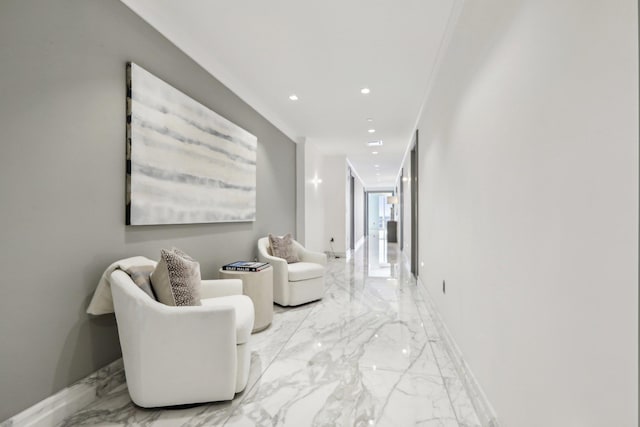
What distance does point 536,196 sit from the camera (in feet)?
3.60

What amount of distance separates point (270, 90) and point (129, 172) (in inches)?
85.4

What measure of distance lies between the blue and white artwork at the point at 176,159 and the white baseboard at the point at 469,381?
232 centimetres

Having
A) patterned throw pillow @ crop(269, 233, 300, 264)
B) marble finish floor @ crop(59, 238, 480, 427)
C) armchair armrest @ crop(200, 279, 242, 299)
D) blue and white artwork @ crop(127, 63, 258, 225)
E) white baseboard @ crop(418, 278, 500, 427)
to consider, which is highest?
blue and white artwork @ crop(127, 63, 258, 225)

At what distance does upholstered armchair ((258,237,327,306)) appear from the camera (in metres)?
3.57

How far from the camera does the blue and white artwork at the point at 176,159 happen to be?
2.10 meters

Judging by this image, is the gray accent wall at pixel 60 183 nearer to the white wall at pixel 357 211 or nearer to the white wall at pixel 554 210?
the white wall at pixel 554 210

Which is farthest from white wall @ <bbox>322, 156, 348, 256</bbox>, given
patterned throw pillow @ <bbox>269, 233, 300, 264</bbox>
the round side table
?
the round side table

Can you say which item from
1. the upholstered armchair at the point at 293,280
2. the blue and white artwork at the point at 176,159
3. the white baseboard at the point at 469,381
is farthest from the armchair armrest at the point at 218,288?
the white baseboard at the point at 469,381

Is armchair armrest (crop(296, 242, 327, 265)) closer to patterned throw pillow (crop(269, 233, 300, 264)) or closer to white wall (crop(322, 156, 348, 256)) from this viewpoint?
patterned throw pillow (crop(269, 233, 300, 264))

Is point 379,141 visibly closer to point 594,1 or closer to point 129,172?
point 129,172

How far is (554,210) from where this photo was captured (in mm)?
988

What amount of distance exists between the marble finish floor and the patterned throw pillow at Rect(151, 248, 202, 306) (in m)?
0.61

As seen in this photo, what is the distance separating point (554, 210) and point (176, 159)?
2.45 meters

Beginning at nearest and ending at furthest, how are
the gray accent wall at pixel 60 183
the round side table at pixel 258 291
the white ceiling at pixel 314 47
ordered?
the gray accent wall at pixel 60 183
the white ceiling at pixel 314 47
the round side table at pixel 258 291
